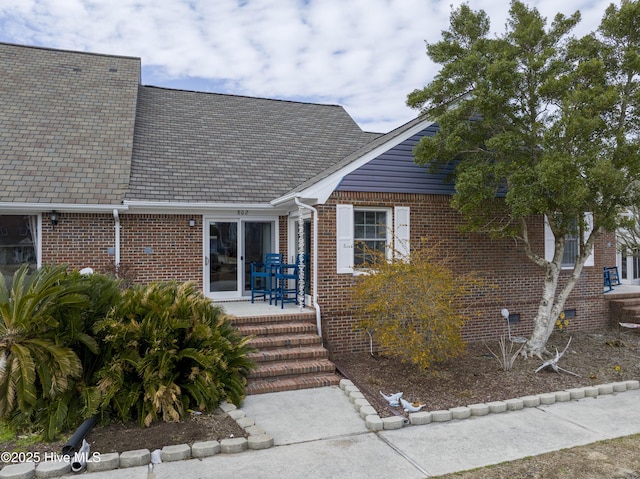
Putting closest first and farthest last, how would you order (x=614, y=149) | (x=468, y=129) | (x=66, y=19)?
1. (x=614, y=149)
2. (x=468, y=129)
3. (x=66, y=19)

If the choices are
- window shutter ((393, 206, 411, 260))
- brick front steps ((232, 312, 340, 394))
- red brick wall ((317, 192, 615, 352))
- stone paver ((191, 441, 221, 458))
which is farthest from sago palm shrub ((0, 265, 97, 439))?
window shutter ((393, 206, 411, 260))

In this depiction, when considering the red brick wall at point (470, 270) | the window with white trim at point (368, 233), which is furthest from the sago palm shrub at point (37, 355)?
the window with white trim at point (368, 233)

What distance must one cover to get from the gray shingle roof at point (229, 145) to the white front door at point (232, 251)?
0.79 meters

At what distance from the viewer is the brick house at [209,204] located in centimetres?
887

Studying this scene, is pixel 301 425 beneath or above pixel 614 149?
beneath

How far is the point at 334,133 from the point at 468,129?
685 cm

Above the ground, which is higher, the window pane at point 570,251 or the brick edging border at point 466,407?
the window pane at point 570,251

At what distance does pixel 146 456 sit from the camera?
183 inches

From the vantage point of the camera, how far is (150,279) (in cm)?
969

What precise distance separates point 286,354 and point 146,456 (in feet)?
10.3

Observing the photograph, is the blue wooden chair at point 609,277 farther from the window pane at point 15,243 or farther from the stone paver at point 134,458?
the window pane at point 15,243

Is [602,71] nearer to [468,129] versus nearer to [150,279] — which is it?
[468,129]

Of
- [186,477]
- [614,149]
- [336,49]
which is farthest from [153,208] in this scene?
[614,149]

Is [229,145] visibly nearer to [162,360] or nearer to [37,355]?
[162,360]
